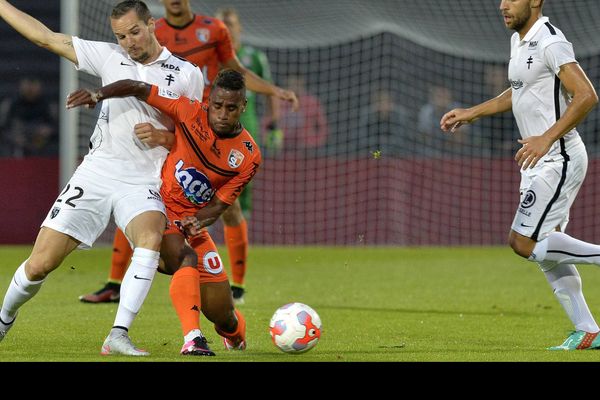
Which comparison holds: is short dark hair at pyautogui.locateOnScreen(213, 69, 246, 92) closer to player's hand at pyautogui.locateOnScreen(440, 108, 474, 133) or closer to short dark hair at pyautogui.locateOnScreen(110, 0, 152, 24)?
short dark hair at pyautogui.locateOnScreen(110, 0, 152, 24)

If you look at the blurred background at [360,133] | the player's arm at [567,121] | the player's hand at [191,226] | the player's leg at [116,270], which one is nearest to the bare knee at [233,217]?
the player's leg at [116,270]

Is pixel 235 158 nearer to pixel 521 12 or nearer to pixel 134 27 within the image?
pixel 134 27

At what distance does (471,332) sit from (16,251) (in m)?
8.08

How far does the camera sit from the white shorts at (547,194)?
250 inches

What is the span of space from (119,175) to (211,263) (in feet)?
2.27

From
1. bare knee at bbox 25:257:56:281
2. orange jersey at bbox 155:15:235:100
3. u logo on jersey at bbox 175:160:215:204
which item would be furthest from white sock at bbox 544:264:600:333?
orange jersey at bbox 155:15:235:100

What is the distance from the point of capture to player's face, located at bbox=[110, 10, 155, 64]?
6070 mm

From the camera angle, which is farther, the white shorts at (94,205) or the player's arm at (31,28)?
the player's arm at (31,28)

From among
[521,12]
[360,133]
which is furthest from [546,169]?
[360,133]

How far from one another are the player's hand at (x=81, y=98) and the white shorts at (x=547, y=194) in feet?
7.96

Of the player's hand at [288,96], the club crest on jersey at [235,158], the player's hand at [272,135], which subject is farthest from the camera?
the player's hand at [272,135]

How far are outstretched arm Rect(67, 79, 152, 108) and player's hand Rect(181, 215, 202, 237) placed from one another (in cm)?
67

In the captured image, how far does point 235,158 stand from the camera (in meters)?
6.13

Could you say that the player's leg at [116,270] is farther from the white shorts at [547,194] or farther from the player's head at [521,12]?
the player's head at [521,12]
